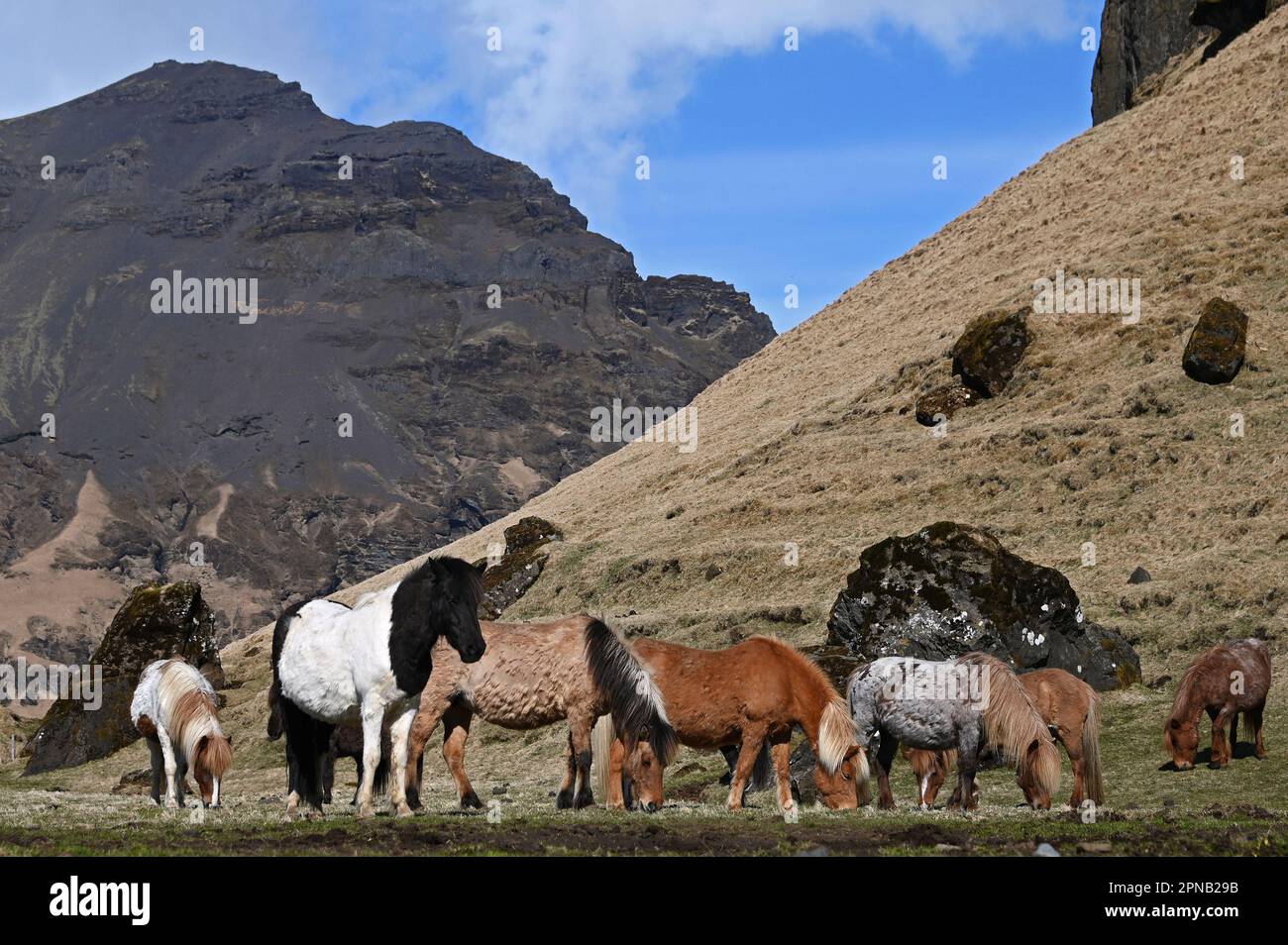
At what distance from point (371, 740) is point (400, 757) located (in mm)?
448

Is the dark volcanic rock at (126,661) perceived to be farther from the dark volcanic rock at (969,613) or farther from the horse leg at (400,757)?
the horse leg at (400,757)

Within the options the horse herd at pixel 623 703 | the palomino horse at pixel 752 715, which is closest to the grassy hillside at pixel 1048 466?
the horse herd at pixel 623 703

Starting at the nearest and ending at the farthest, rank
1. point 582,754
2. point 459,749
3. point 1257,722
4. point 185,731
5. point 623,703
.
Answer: point 623,703
point 582,754
point 459,749
point 185,731
point 1257,722

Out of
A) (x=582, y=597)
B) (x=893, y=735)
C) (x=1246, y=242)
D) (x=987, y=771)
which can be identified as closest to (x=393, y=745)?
(x=893, y=735)

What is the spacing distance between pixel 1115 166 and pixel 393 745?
9213 centimetres

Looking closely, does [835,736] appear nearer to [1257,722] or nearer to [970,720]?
[970,720]

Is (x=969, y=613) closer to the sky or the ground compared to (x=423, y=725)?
closer to the sky

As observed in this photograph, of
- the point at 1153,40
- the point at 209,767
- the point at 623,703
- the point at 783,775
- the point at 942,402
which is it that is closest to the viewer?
the point at 783,775

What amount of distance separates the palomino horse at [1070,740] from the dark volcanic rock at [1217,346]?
137ft

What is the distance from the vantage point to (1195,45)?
4889 inches

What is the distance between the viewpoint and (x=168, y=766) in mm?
24109

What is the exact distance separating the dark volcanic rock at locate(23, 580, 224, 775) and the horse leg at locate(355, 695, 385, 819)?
30.1 m

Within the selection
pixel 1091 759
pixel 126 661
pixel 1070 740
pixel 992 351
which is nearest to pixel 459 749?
pixel 1070 740

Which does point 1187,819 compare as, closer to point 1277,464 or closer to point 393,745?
point 393,745
